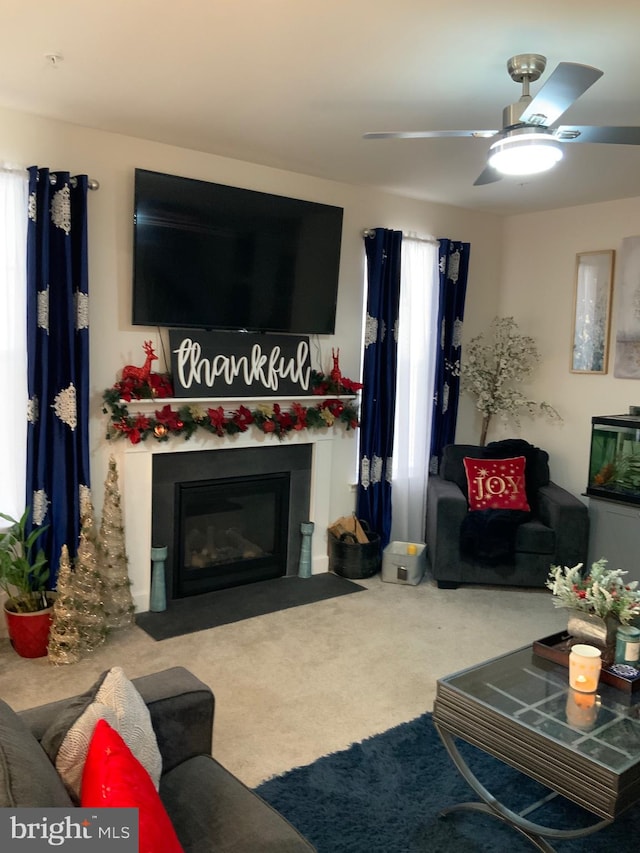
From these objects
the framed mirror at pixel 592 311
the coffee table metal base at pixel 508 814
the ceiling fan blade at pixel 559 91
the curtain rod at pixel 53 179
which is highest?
the curtain rod at pixel 53 179

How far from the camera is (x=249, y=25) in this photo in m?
2.37

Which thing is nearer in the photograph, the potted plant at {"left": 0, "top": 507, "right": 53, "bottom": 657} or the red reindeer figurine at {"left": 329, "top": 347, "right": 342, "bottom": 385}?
the potted plant at {"left": 0, "top": 507, "right": 53, "bottom": 657}

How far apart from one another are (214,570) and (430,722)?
1.85 metres

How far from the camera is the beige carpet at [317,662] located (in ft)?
9.29

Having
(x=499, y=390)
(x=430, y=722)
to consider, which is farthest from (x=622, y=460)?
(x=430, y=722)

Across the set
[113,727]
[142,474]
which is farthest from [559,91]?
[142,474]

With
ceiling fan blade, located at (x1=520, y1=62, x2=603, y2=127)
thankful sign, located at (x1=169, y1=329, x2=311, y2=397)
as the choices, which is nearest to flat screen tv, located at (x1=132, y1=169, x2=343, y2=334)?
thankful sign, located at (x1=169, y1=329, x2=311, y2=397)

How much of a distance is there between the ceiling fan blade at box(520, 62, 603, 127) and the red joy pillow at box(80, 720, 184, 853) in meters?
2.00

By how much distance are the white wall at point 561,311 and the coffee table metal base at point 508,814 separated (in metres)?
3.17

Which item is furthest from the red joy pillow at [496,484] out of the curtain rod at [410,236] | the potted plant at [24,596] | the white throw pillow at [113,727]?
the white throw pillow at [113,727]

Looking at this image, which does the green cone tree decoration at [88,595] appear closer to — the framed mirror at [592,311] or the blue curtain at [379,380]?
the blue curtain at [379,380]

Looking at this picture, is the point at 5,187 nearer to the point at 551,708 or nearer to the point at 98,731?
the point at 98,731

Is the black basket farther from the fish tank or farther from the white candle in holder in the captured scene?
the white candle in holder

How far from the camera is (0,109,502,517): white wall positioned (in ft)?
11.6
